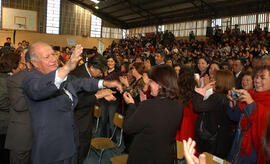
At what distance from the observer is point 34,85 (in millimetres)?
1411

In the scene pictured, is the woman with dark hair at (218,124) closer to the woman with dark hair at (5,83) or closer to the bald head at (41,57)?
the bald head at (41,57)

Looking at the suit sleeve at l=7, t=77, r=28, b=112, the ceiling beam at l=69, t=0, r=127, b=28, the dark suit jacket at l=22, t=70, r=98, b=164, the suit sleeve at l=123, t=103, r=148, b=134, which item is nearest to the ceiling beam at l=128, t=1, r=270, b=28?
the ceiling beam at l=69, t=0, r=127, b=28

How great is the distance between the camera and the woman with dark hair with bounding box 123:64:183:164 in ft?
5.65

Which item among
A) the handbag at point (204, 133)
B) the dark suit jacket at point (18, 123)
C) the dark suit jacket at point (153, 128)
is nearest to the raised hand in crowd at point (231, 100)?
the handbag at point (204, 133)

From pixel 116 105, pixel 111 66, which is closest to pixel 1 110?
pixel 116 105

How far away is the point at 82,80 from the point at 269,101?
187cm

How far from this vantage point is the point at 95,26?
80.1ft

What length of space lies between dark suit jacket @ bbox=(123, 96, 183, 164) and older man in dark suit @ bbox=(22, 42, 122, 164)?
1.61 ft

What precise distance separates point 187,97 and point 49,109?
1.84 meters

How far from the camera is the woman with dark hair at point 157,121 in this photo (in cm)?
172

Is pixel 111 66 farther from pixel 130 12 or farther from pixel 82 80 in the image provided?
pixel 130 12

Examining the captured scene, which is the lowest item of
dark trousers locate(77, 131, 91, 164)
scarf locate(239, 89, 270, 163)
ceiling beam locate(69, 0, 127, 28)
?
dark trousers locate(77, 131, 91, 164)

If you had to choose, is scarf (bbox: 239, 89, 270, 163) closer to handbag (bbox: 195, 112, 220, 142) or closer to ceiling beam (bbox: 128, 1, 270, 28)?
handbag (bbox: 195, 112, 220, 142)

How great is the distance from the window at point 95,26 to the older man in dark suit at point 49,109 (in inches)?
922
